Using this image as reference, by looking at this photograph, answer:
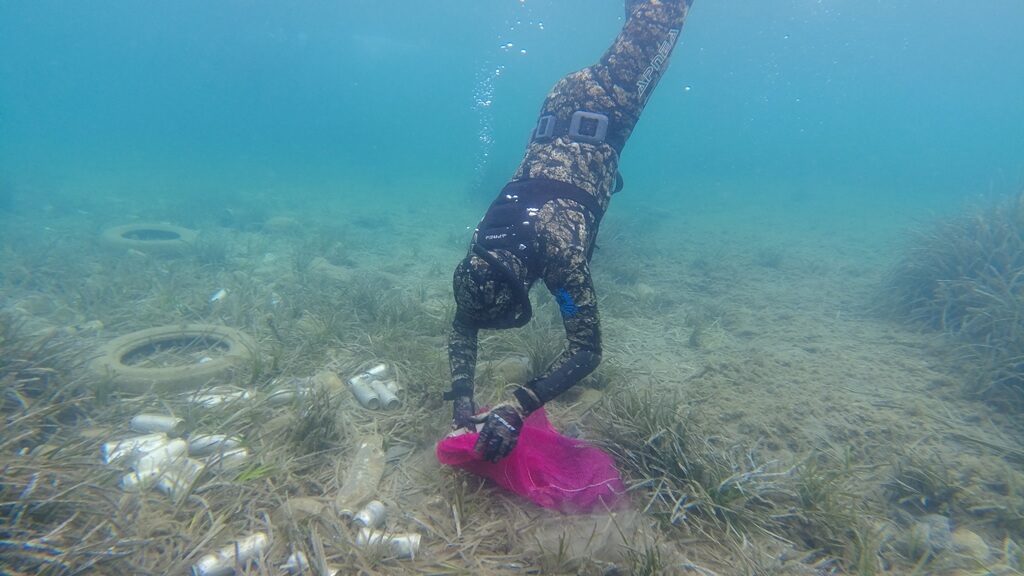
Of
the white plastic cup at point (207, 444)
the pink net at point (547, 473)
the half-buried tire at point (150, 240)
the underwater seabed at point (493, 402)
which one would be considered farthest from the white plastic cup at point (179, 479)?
the half-buried tire at point (150, 240)

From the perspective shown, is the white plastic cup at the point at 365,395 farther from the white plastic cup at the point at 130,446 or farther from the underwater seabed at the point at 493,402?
the white plastic cup at the point at 130,446

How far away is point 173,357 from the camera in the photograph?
4562 mm

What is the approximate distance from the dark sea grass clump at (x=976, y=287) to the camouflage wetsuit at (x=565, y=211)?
408 cm

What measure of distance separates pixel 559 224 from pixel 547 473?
174 cm

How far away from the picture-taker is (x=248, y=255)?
9.77 metres

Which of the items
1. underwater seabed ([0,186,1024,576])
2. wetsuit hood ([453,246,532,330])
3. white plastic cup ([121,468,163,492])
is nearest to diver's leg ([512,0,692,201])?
wetsuit hood ([453,246,532,330])

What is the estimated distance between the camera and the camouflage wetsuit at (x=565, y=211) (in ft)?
9.73

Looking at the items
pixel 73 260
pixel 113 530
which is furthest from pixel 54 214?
pixel 113 530

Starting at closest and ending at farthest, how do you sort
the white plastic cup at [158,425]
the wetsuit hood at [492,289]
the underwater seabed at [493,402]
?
the underwater seabed at [493,402] < the wetsuit hood at [492,289] < the white plastic cup at [158,425]

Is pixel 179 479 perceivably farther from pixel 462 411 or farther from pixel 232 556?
pixel 462 411

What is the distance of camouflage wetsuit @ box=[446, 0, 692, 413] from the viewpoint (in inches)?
117

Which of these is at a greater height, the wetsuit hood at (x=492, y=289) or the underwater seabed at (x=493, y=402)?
the wetsuit hood at (x=492, y=289)

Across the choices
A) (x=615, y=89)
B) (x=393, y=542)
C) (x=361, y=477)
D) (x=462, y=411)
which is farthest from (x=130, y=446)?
(x=615, y=89)

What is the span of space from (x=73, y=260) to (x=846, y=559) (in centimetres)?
1171
